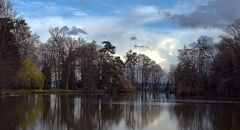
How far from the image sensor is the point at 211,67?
9531cm

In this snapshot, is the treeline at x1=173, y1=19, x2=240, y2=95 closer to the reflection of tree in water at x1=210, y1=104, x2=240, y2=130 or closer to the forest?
the forest

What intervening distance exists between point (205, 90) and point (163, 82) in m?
66.0

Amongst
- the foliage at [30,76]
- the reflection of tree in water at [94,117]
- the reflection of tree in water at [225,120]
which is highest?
the foliage at [30,76]

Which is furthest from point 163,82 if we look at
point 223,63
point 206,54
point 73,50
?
point 223,63

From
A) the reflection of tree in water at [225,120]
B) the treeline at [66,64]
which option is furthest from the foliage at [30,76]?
the reflection of tree in water at [225,120]

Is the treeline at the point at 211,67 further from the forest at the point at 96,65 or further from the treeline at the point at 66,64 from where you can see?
the treeline at the point at 66,64

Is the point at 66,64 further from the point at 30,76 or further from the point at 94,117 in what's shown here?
the point at 94,117

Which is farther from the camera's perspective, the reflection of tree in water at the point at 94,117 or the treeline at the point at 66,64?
the treeline at the point at 66,64

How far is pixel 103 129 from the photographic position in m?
22.9

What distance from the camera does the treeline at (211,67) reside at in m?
77.4

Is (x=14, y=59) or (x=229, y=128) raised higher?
(x=14, y=59)

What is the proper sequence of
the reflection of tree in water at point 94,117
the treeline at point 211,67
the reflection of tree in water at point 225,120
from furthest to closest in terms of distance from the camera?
the treeline at point 211,67, the reflection of tree in water at point 225,120, the reflection of tree in water at point 94,117

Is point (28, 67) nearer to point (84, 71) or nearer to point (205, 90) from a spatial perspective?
point (84, 71)

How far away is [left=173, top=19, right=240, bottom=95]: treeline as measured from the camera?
254 feet
